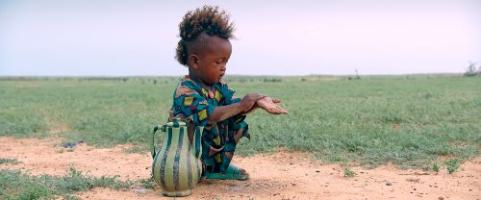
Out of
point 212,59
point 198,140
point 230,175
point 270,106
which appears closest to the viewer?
point 270,106

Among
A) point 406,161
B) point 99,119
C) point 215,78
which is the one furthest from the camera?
point 99,119

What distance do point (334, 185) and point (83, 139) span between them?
495 centimetres

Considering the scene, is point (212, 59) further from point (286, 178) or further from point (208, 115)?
point (286, 178)

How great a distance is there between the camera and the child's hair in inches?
177

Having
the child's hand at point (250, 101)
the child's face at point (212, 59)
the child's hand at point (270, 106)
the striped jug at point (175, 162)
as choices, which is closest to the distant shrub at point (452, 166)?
the child's hand at point (270, 106)

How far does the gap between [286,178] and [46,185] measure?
2.04 m

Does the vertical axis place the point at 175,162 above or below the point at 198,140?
below

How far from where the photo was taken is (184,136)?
167 inches

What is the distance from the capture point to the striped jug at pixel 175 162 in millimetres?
4199

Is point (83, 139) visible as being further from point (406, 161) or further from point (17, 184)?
point (406, 161)

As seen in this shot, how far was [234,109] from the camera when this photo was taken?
4.21 metres

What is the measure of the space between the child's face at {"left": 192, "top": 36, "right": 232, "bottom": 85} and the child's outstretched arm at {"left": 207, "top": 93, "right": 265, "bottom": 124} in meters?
0.34

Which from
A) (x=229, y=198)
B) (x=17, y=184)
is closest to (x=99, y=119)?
(x=17, y=184)

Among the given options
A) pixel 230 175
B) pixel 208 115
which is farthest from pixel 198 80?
pixel 230 175
